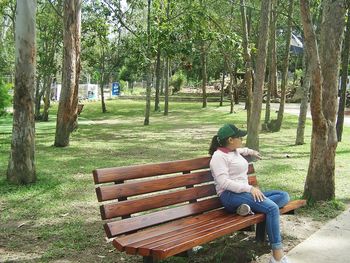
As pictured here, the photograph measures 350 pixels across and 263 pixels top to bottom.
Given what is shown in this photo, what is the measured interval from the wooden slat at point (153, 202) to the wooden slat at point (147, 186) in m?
0.08

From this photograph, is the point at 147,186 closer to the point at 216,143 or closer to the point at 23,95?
the point at 216,143

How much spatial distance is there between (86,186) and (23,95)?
1808mm

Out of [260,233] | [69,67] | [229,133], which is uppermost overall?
[69,67]

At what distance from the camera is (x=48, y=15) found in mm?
23578

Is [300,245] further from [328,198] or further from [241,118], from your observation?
[241,118]

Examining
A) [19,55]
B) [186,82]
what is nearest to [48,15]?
[19,55]

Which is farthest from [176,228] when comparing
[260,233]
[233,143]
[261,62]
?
[261,62]

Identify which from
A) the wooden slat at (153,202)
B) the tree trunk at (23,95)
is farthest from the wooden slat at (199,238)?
the tree trunk at (23,95)

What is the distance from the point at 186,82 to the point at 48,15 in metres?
31.1

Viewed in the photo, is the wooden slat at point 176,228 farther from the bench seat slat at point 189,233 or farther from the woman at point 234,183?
the woman at point 234,183

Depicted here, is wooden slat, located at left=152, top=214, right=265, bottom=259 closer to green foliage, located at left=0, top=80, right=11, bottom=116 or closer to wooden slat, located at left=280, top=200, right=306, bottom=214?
wooden slat, located at left=280, top=200, right=306, bottom=214

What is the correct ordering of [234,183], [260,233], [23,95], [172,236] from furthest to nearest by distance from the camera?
[23,95], [260,233], [234,183], [172,236]

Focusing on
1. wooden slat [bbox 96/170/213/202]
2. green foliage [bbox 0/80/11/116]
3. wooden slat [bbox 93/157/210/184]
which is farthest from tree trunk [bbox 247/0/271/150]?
green foliage [bbox 0/80/11/116]

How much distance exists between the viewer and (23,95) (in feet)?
25.6
